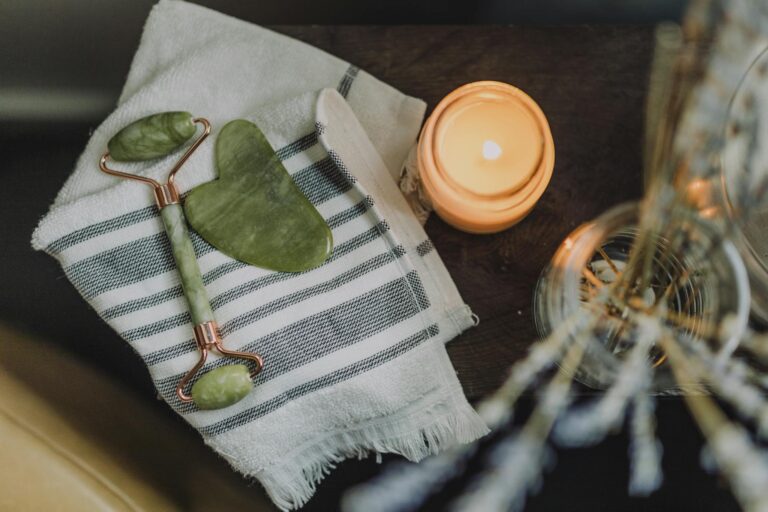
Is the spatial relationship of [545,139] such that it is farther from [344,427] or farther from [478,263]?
[344,427]

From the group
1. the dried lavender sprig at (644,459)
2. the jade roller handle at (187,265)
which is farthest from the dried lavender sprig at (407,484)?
the jade roller handle at (187,265)

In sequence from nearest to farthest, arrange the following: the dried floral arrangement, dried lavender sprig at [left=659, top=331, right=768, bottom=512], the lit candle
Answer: the dried floral arrangement < the lit candle < dried lavender sprig at [left=659, top=331, right=768, bottom=512]

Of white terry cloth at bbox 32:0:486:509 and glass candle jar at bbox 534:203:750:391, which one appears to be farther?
white terry cloth at bbox 32:0:486:509

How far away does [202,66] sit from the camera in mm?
517

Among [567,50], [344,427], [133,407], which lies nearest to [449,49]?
[567,50]

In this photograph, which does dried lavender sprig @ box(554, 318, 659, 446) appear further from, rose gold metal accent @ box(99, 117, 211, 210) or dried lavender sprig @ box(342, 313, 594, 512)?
rose gold metal accent @ box(99, 117, 211, 210)

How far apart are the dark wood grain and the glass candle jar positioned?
4 cm

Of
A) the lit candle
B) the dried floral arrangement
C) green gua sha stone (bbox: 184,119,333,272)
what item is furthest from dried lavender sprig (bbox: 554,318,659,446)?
green gua sha stone (bbox: 184,119,333,272)

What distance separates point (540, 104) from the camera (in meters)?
0.51

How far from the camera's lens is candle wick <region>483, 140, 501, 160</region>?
467 millimetres

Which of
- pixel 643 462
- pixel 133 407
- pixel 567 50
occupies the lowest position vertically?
pixel 643 462

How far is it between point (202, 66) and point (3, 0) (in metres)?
0.31

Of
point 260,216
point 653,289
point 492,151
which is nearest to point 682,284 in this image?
point 653,289

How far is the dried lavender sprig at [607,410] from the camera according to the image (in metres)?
0.40
